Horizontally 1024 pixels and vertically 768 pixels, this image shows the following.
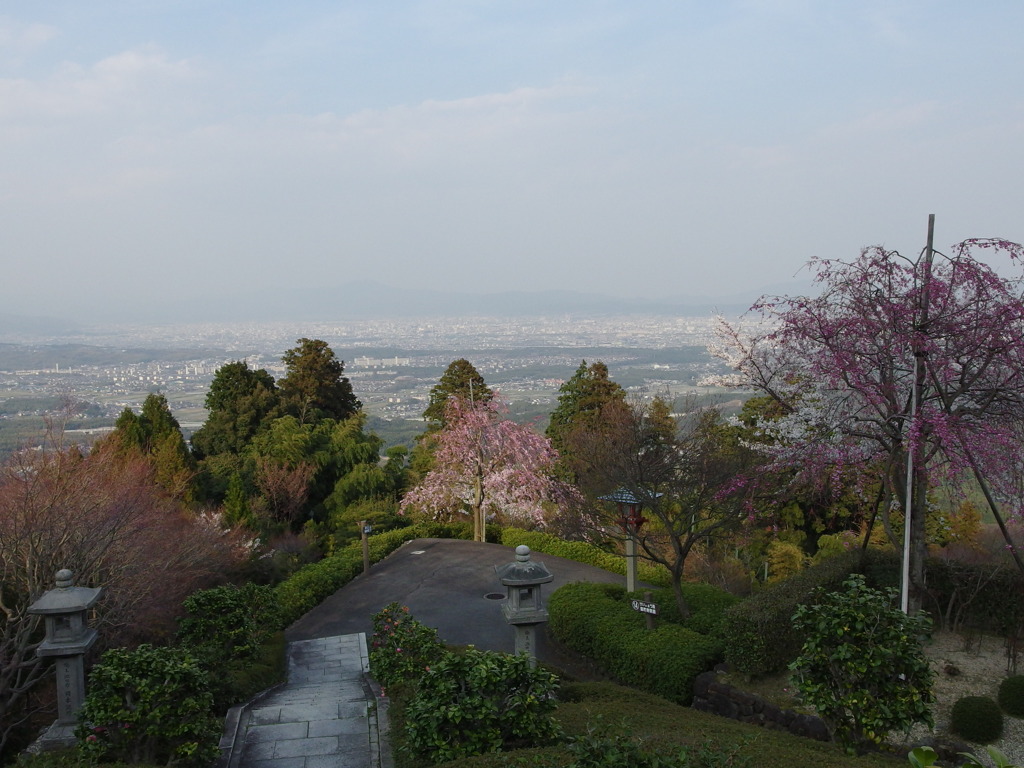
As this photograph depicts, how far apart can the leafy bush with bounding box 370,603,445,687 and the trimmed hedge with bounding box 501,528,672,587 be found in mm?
5892

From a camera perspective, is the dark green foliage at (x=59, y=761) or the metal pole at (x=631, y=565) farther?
the metal pole at (x=631, y=565)

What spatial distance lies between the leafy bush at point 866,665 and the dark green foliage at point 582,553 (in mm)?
8460

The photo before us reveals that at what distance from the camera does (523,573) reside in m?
7.93

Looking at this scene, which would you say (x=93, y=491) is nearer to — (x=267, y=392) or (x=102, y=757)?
(x=102, y=757)

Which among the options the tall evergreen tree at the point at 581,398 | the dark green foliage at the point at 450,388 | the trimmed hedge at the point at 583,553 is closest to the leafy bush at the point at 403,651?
the trimmed hedge at the point at 583,553

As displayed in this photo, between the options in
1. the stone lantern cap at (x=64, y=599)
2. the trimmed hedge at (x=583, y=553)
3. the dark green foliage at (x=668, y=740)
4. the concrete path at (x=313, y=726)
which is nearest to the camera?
the dark green foliage at (x=668, y=740)

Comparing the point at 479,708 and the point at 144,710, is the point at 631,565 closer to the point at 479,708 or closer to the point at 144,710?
the point at 479,708

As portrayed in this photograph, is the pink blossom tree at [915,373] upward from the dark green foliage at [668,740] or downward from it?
upward

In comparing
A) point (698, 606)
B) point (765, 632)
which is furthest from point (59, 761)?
point (698, 606)

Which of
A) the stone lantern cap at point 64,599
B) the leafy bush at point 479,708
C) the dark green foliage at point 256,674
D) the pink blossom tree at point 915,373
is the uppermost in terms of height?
the pink blossom tree at point 915,373

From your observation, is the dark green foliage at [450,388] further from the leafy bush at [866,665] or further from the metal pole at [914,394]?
the leafy bush at [866,665]

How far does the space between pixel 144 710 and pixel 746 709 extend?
6.07m

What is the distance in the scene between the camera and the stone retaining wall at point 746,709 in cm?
793

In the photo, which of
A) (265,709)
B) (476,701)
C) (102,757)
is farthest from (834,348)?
(102,757)
